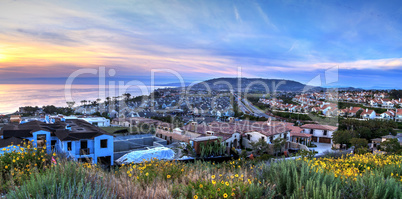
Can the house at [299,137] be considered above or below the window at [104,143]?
below

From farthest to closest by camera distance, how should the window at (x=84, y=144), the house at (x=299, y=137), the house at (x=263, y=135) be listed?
the house at (x=299, y=137), the house at (x=263, y=135), the window at (x=84, y=144)

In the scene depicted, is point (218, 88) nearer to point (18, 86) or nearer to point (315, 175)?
point (18, 86)

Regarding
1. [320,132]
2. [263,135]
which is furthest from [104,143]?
[320,132]

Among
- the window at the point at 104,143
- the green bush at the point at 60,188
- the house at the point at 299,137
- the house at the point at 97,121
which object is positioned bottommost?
the house at the point at 299,137

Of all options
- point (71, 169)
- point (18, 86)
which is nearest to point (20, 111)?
point (18, 86)

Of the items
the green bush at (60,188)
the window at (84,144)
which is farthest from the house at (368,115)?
the green bush at (60,188)

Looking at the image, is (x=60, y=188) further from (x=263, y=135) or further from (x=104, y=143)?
(x=263, y=135)

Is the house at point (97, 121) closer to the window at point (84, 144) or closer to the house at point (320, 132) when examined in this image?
the window at point (84, 144)

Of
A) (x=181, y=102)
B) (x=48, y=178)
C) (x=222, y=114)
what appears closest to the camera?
(x=48, y=178)

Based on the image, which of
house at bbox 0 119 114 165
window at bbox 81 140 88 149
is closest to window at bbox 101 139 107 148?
house at bbox 0 119 114 165

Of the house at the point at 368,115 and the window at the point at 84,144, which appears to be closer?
the window at the point at 84,144

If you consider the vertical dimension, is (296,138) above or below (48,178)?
below
